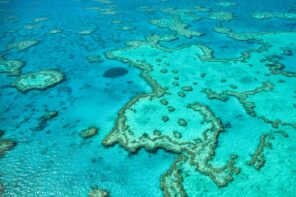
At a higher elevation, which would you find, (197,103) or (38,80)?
(197,103)

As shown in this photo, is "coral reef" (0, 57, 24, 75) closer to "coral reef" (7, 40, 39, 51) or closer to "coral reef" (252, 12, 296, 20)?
"coral reef" (7, 40, 39, 51)

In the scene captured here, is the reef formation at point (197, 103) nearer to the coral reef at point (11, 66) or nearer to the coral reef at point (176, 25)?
the coral reef at point (176, 25)

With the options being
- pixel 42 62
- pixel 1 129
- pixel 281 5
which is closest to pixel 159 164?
pixel 1 129

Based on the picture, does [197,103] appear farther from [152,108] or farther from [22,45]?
[22,45]

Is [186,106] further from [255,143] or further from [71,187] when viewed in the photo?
[71,187]

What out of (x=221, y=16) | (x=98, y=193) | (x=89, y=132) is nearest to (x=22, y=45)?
(x=89, y=132)
